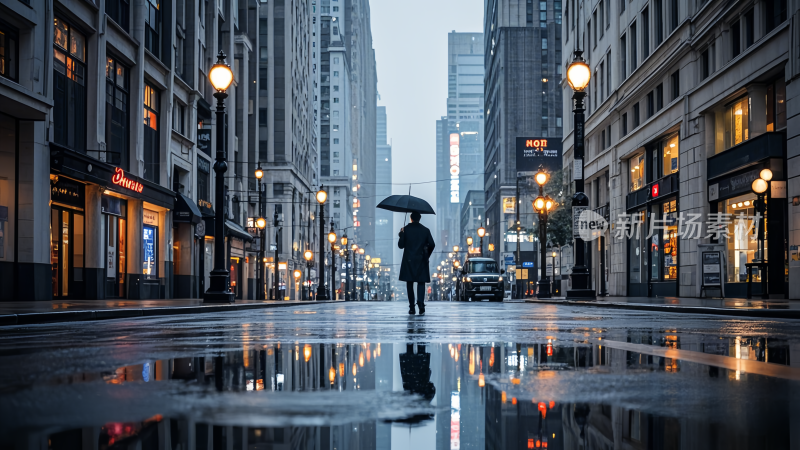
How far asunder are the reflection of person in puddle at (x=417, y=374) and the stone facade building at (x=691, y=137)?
21.8 metres

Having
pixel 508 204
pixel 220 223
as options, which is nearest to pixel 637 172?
pixel 220 223

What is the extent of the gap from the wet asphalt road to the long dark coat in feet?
22.5

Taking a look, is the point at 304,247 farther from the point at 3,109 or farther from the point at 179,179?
the point at 3,109

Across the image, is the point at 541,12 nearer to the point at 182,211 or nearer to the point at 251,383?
the point at 182,211

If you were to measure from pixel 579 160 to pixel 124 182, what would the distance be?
16.9 meters

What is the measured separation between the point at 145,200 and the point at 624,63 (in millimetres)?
28199

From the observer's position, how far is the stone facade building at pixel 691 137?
1023 inches

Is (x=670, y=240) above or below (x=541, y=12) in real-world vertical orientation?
below

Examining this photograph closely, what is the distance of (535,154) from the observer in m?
93.4

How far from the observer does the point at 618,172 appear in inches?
1754

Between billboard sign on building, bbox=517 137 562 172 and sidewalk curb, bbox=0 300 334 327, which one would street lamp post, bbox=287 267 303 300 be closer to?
billboard sign on building, bbox=517 137 562 172

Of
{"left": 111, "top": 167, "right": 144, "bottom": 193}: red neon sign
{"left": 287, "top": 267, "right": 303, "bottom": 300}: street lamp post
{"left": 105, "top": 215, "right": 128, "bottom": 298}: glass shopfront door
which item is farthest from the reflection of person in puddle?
{"left": 287, "top": 267, "right": 303, "bottom": 300}: street lamp post

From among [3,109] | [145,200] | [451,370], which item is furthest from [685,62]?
[451,370]

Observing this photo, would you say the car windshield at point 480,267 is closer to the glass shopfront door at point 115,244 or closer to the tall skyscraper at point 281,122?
the glass shopfront door at point 115,244
